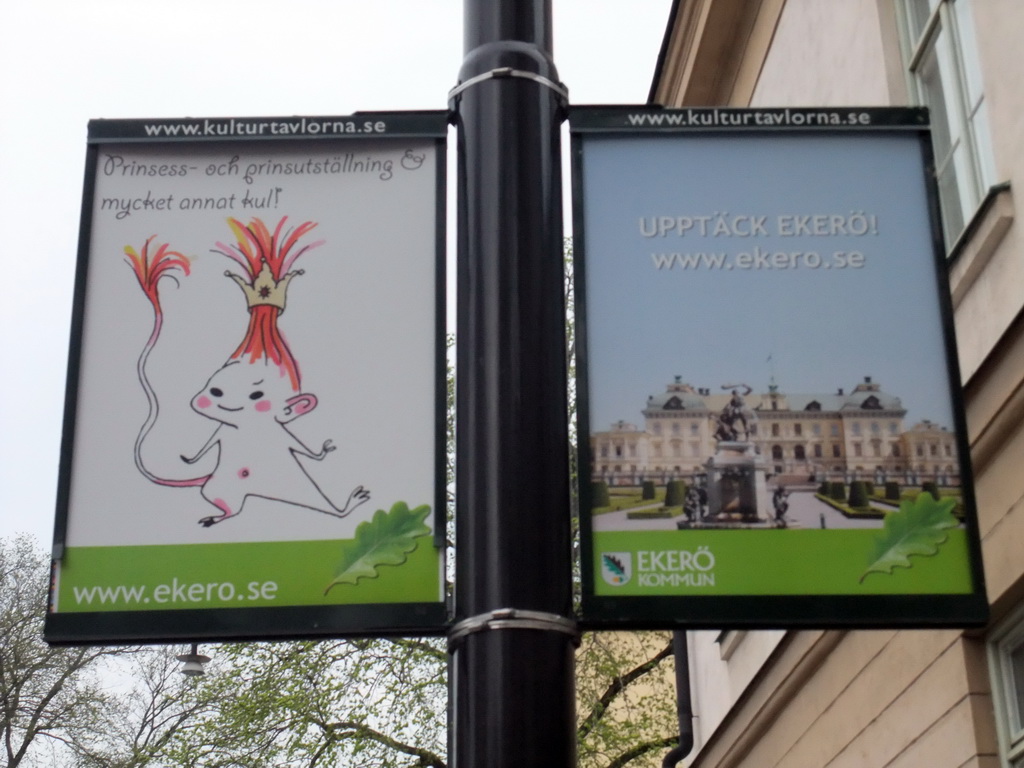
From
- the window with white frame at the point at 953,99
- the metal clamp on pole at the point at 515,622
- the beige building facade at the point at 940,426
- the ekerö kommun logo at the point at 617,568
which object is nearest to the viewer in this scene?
the metal clamp on pole at the point at 515,622

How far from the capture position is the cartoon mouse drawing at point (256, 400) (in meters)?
3.92

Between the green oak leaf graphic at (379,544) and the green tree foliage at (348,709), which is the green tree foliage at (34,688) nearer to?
the green tree foliage at (348,709)

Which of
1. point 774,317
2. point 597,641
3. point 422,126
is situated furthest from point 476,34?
point 597,641

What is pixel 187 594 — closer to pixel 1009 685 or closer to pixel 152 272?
pixel 152 272

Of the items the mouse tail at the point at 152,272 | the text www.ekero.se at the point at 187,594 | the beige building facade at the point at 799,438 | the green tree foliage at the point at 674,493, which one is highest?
the mouse tail at the point at 152,272

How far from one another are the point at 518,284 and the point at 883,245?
1540 mm

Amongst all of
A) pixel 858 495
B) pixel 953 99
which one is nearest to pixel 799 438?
pixel 858 495

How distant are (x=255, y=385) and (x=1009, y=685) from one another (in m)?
4.05

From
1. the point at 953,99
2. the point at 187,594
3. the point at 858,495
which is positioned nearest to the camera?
the point at 187,594

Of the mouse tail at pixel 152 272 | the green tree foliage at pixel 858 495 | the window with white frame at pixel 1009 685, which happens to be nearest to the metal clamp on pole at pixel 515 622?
the green tree foliage at pixel 858 495

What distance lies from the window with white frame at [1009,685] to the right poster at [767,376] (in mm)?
2407

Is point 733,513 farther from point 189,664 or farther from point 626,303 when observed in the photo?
point 189,664

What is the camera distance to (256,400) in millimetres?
4020

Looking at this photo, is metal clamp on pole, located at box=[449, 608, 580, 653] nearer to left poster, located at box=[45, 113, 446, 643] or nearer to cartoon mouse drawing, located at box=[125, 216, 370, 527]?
left poster, located at box=[45, 113, 446, 643]
